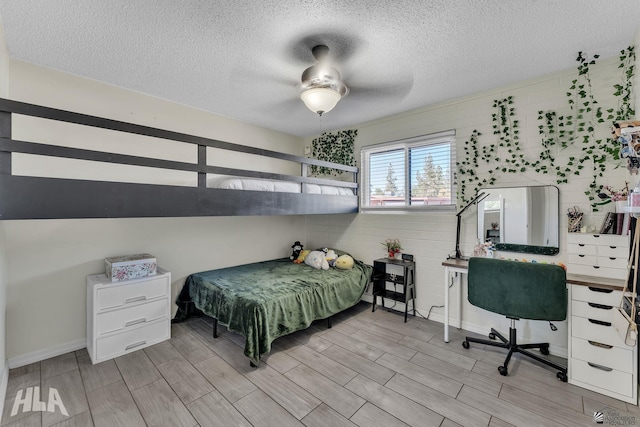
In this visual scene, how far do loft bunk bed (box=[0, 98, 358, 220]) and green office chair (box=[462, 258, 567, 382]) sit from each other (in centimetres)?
173

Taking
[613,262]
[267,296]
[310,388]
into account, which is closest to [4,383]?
[267,296]

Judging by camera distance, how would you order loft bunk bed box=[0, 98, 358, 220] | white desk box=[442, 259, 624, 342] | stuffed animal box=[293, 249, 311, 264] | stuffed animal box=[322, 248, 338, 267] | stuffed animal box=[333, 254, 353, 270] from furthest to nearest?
stuffed animal box=[293, 249, 311, 264] < stuffed animal box=[322, 248, 338, 267] < stuffed animal box=[333, 254, 353, 270] < white desk box=[442, 259, 624, 342] < loft bunk bed box=[0, 98, 358, 220]

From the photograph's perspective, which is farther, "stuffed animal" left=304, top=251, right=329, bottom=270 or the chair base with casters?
"stuffed animal" left=304, top=251, right=329, bottom=270

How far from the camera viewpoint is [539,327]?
251cm

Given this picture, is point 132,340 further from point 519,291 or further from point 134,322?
point 519,291

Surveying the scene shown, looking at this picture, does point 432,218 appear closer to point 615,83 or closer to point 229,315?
point 615,83

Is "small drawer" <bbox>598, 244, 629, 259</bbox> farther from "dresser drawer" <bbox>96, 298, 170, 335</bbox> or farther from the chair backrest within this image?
"dresser drawer" <bbox>96, 298, 170, 335</bbox>

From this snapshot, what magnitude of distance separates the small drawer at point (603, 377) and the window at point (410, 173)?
66.7 inches

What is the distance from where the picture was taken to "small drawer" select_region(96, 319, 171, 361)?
232cm

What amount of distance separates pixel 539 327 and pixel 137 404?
11.0 feet

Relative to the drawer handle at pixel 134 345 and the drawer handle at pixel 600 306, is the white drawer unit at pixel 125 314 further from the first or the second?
the drawer handle at pixel 600 306

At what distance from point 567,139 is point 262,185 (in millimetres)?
2737

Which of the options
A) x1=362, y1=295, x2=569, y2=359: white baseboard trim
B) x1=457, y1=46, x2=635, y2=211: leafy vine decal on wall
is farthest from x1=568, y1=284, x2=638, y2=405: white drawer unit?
x1=457, y1=46, x2=635, y2=211: leafy vine decal on wall

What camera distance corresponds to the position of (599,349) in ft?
6.24
